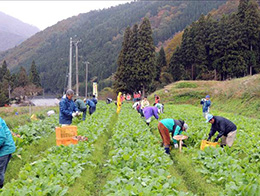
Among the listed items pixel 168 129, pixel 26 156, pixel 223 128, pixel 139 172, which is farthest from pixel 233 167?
pixel 26 156

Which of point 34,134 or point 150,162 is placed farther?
point 34,134

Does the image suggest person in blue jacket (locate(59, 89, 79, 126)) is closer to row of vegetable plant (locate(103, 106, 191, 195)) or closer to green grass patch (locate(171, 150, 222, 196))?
row of vegetable plant (locate(103, 106, 191, 195))

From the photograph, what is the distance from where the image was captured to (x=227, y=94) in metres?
25.5

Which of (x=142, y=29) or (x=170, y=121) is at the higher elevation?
(x=142, y=29)

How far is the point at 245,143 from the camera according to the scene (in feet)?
27.7

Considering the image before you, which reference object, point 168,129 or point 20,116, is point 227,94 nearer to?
point 168,129

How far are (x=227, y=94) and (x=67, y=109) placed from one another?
66.9ft

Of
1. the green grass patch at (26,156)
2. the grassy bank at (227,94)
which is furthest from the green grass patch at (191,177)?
the grassy bank at (227,94)

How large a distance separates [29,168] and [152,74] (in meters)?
32.7

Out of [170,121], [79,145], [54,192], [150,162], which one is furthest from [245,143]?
[54,192]

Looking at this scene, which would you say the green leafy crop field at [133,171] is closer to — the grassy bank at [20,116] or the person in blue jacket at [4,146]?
the person in blue jacket at [4,146]

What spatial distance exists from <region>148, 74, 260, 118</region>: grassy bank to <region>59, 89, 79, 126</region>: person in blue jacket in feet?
49.7

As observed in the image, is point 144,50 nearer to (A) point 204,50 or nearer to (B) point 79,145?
(A) point 204,50

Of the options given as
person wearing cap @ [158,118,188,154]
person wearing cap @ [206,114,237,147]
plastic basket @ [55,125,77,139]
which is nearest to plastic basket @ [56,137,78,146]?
plastic basket @ [55,125,77,139]
